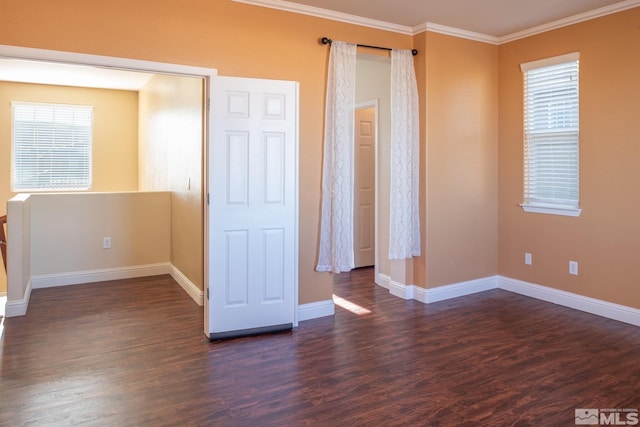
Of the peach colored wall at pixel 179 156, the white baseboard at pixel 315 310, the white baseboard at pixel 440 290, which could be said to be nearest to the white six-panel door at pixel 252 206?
the white baseboard at pixel 315 310

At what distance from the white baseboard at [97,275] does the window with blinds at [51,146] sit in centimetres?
240

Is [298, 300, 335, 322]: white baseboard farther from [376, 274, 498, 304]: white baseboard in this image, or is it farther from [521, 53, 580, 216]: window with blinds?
[521, 53, 580, 216]: window with blinds

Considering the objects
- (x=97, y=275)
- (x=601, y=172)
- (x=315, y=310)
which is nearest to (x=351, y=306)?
(x=315, y=310)

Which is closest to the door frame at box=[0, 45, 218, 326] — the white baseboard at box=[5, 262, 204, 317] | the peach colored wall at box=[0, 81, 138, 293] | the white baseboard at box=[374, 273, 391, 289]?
the white baseboard at box=[5, 262, 204, 317]

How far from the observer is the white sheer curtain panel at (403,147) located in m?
4.49

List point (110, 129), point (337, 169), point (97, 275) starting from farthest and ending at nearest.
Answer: point (110, 129), point (97, 275), point (337, 169)

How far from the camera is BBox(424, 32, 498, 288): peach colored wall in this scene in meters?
4.61

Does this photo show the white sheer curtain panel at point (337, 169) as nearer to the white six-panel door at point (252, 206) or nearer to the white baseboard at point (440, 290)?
the white six-panel door at point (252, 206)

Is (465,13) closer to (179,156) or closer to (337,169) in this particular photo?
(337,169)

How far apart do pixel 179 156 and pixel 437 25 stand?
3178 millimetres

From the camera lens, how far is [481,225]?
5.02 m

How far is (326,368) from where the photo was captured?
3.08m

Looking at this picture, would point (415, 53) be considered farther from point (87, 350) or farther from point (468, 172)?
point (87, 350)

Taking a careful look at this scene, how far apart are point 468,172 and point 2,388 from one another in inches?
172
